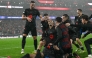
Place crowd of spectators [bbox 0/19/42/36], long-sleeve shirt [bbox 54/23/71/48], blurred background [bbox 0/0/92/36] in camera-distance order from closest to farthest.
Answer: long-sleeve shirt [bbox 54/23/71/48] < crowd of spectators [bbox 0/19/42/36] < blurred background [bbox 0/0/92/36]

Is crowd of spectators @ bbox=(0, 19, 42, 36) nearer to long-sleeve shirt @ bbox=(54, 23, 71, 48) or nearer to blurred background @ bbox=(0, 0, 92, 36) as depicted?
blurred background @ bbox=(0, 0, 92, 36)

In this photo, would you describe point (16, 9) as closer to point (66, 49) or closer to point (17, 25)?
point (17, 25)

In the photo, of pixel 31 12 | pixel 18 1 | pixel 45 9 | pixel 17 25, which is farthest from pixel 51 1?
pixel 31 12

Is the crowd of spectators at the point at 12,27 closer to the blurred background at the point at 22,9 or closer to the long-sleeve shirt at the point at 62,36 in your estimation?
the blurred background at the point at 22,9

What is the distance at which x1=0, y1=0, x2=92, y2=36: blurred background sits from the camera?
48.6m

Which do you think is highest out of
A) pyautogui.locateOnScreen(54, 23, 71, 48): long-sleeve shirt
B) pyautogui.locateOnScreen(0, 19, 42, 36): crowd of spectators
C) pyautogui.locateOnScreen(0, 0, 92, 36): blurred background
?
pyautogui.locateOnScreen(54, 23, 71, 48): long-sleeve shirt

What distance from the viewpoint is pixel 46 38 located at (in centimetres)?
693

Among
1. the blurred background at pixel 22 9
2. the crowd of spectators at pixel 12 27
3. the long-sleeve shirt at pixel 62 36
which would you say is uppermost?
the long-sleeve shirt at pixel 62 36

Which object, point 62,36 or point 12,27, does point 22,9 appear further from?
point 62,36

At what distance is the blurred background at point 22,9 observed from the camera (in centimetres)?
4862

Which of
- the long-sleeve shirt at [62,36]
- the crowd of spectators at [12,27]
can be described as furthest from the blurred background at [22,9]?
the long-sleeve shirt at [62,36]

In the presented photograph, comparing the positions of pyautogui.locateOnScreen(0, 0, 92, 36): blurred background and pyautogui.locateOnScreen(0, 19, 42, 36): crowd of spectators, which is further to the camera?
pyautogui.locateOnScreen(0, 0, 92, 36): blurred background

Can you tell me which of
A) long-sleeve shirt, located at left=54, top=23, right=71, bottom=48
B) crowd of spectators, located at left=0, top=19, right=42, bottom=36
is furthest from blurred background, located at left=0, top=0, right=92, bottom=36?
long-sleeve shirt, located at left=54, top=23, right=71, bottom=48

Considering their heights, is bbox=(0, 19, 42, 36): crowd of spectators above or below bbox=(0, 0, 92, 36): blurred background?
below
